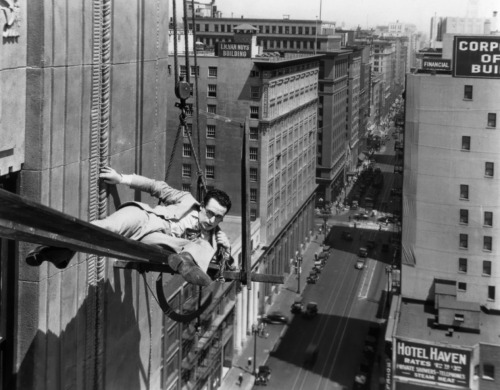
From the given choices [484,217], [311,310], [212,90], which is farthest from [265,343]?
[484,217]

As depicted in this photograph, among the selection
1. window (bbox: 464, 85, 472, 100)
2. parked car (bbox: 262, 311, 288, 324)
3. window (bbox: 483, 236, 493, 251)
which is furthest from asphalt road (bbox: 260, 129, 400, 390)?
window (bbox: 464, 85, 472, 100)

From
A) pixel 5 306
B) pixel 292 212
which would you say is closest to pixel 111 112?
pixel 5 306

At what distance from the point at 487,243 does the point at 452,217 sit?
148 inches

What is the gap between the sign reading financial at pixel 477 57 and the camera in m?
59.4

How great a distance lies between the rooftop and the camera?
56562 mm

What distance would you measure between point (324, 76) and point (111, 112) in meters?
135

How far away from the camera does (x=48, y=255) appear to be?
7863 mm

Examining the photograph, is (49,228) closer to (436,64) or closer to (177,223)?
(177,223)

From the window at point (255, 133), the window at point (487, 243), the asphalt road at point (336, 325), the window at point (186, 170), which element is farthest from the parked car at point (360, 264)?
the window at point (487, 243)

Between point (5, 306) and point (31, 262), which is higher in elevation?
point (31, 262)

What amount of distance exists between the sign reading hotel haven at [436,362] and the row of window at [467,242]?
10.8 m

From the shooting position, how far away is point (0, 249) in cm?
924

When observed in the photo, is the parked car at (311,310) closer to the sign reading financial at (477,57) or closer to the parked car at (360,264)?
the parked car at (360,264)

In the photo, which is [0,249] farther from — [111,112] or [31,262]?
[111,112]
